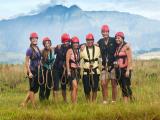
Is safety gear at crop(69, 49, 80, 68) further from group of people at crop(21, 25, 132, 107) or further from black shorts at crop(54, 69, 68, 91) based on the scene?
black shorts at crop(54, 69, 68, 91)

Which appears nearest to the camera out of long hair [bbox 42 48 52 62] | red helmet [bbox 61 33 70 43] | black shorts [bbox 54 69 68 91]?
red helmet [bbox 61 33 70 43]

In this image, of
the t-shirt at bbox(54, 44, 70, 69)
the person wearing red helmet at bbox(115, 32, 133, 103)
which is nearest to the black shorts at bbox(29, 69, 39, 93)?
the t-shirt at bbox(54, 44, 70, 69)

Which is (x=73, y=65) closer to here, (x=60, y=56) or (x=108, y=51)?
(x=60, y=56)

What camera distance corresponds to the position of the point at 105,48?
18.6 meters

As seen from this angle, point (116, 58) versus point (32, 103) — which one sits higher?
point (116, 58)

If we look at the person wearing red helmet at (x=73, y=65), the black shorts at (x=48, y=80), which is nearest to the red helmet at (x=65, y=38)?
the person wearing red helmet at (x=73, y=65)

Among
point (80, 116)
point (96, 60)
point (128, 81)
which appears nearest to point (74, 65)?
point (96, 60)

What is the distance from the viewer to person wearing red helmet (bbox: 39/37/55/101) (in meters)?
19.0

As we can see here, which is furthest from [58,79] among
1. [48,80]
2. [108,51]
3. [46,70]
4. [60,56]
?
[108,51]

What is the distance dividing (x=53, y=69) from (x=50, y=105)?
167 cm

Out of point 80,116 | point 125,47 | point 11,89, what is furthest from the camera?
point 11,89

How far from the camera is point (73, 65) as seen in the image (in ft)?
61.1

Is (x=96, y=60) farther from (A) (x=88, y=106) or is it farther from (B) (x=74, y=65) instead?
(A) (x=88, y=106)

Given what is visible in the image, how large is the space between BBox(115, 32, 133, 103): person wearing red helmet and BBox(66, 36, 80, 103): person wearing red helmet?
1322mm
